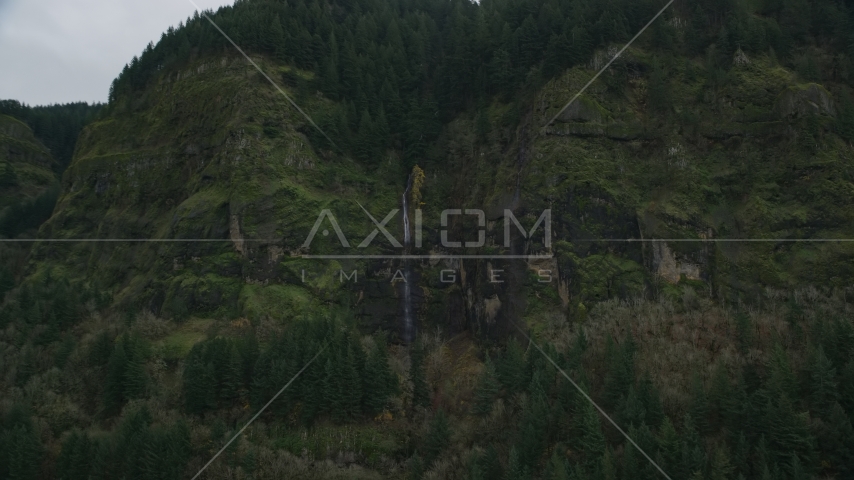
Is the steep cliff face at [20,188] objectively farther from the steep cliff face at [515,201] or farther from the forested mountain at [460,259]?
the steep cliff face at [515,201]

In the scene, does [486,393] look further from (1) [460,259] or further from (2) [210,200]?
(2) [210,200]

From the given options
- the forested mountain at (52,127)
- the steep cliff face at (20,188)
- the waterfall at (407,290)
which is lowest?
the waterfall at (407,290)

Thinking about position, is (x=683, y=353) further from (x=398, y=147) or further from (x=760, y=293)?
(x=398, y=147)

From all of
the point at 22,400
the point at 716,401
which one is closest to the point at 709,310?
the point at 716,401

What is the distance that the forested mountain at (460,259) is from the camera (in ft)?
144

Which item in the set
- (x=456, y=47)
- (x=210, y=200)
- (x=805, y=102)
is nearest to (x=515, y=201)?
(x=456, y=47)

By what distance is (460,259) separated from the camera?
6362 centimetres

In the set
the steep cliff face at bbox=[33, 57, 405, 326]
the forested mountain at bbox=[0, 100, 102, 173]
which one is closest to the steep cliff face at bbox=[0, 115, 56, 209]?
the forested mountain at bbox=[0, 100, 102, 173]

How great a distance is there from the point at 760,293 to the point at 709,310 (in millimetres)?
4330

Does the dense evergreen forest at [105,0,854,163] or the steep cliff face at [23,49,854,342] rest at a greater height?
the dense evergreen forest at [105,0,854,163]

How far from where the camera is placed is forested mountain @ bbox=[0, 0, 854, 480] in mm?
43938

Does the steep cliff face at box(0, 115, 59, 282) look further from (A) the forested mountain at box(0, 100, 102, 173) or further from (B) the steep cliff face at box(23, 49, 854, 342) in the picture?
(B) the steep cliff face at box(23, 49, 854, 342)

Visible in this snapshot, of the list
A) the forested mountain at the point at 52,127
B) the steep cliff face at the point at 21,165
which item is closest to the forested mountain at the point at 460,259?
the steep cliff face at the point at 21,165

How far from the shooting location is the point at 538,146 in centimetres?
6156
